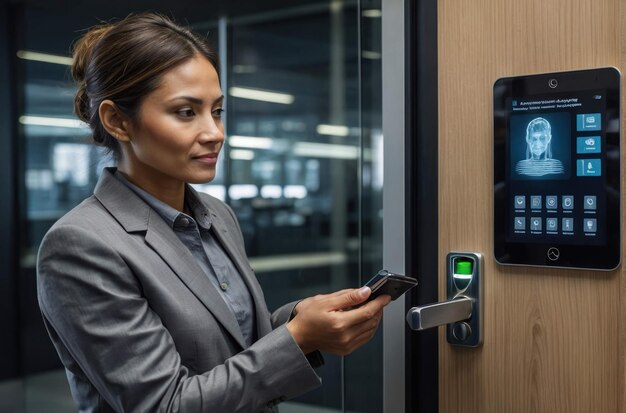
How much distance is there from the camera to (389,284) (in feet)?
3.26

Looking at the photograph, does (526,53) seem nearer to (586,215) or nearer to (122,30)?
(586,215)

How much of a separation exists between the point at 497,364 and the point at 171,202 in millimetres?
602

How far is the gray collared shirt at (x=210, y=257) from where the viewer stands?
1.06 meters

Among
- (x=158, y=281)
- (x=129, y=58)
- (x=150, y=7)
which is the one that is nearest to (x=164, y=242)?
(x=158, y=281)

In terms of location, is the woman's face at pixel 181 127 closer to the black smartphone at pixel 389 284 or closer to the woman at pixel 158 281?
the woman at pixel 158 281

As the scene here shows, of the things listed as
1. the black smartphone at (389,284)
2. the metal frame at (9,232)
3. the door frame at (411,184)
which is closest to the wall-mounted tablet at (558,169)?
the door frame at (411,184)

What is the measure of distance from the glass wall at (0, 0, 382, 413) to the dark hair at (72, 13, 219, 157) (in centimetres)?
83

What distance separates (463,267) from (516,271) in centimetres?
9

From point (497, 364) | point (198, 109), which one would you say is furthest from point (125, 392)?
point (497, 364)

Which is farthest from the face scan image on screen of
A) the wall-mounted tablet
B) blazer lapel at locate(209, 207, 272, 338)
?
blazer lapel at locate(209, 207, 272, 338)

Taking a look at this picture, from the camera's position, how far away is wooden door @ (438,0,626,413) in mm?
1100

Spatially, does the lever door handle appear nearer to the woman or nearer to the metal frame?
the woman

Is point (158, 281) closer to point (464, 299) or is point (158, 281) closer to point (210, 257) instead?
point (210, 257)

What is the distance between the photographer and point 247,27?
6.79ft
